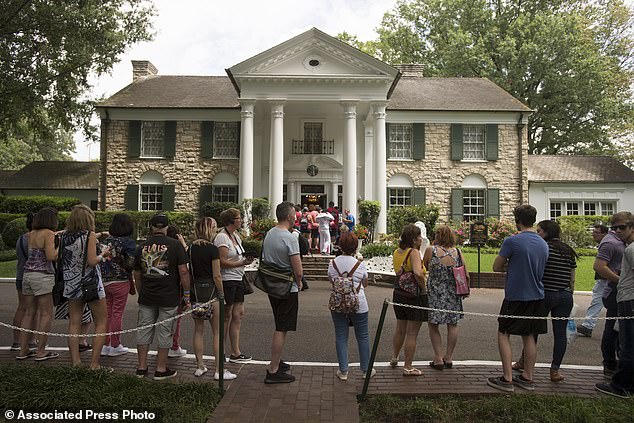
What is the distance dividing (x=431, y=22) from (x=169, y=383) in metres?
35.0

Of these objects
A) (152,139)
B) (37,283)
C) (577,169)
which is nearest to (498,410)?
(37,283)

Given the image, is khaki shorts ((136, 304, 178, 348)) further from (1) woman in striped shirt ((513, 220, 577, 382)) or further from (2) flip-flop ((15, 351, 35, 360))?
(1) woman in striped shirt ((513, 220, 577, 382))

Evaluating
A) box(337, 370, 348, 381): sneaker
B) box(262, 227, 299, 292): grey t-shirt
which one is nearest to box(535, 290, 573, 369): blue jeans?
box(337, 370, 348, 381): sneaker

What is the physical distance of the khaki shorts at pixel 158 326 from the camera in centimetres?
479

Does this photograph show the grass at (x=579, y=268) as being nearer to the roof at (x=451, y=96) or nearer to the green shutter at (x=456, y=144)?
the green shutter at (x=456, y=144)

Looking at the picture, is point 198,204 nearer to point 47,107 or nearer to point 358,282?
point 47,107

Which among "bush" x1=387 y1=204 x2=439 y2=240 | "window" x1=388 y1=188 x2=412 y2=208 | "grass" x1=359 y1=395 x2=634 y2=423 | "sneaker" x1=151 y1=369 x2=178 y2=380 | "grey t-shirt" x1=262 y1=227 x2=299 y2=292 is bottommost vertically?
"grass" x1=359 y1=395 x2=634 y2=423

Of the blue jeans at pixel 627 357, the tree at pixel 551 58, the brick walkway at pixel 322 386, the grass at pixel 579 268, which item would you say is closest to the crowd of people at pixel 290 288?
the blue jeans at pixel 627 357

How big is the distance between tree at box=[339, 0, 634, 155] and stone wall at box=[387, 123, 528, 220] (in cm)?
982

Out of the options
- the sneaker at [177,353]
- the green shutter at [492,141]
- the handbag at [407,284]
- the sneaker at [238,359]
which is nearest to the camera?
the handbag at [407,284]

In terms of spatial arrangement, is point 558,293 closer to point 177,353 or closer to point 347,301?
point 347,301

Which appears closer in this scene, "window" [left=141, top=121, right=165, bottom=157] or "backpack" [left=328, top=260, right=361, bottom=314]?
"backpack" [left=328, top=260, right=361, bottom=314]

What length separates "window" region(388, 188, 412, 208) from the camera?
72.6 feet

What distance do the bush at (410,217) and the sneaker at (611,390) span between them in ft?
47.8
